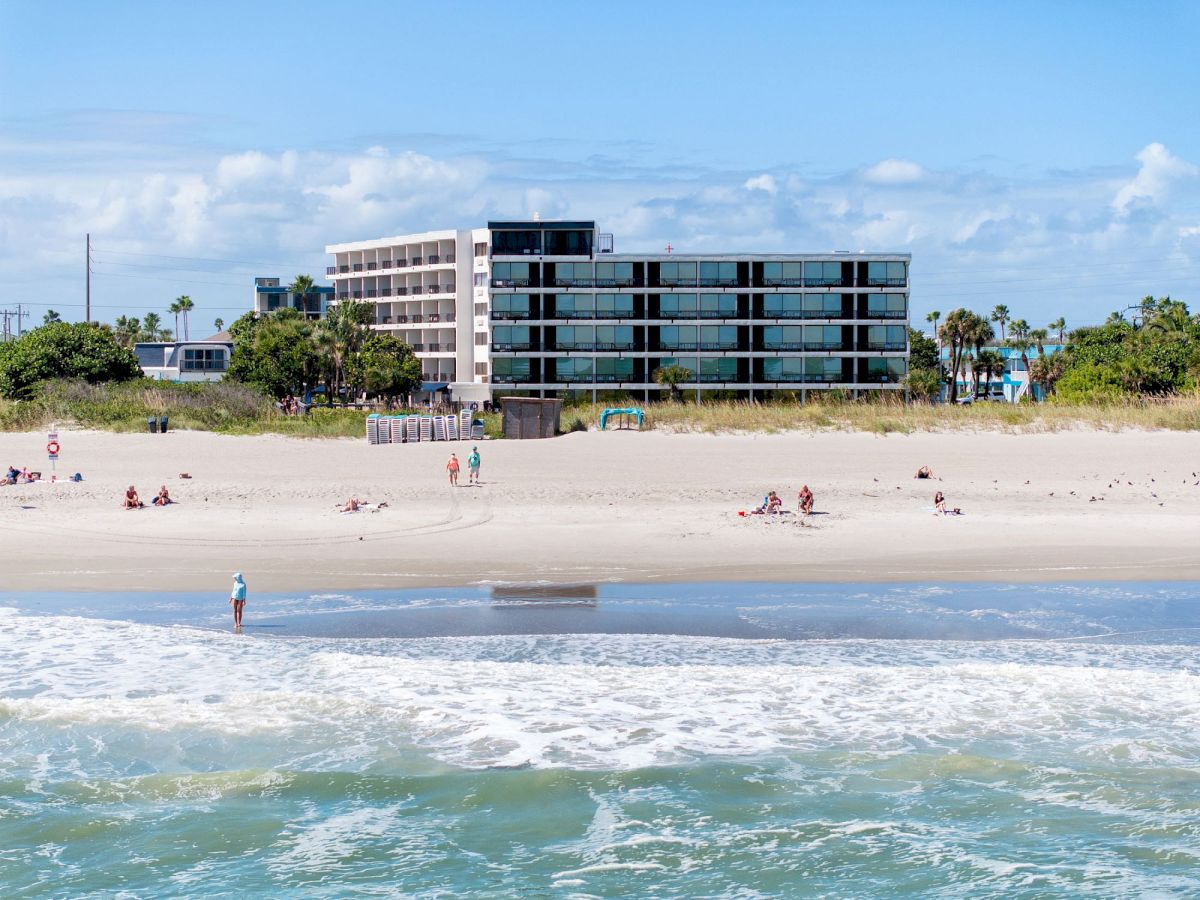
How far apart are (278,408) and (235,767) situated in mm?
43251

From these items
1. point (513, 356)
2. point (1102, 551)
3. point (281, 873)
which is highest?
point (513, 356)

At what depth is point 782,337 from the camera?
82.1 m

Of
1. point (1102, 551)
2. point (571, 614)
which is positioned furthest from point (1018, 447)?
point (571, 614)

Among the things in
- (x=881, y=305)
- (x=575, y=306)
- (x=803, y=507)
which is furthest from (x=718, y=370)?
(x=803, y=507)

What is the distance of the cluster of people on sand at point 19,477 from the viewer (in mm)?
32344

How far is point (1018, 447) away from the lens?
4066 centimetres

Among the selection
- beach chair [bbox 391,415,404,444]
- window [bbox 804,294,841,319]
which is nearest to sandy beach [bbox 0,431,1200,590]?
beach chair [bbox 391,415,404,444]

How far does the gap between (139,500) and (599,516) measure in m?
11.2

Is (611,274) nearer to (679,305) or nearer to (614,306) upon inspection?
(614,306)

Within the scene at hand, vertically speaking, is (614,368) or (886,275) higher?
(886,275)

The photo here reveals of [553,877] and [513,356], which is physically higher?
[513,356]

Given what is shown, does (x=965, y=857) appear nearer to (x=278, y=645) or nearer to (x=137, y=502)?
(x=278, y=645)

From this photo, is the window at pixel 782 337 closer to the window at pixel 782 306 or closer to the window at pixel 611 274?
the window at pixel 782 306

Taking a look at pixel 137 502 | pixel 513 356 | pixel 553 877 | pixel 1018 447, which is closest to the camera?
pixel 553 877
